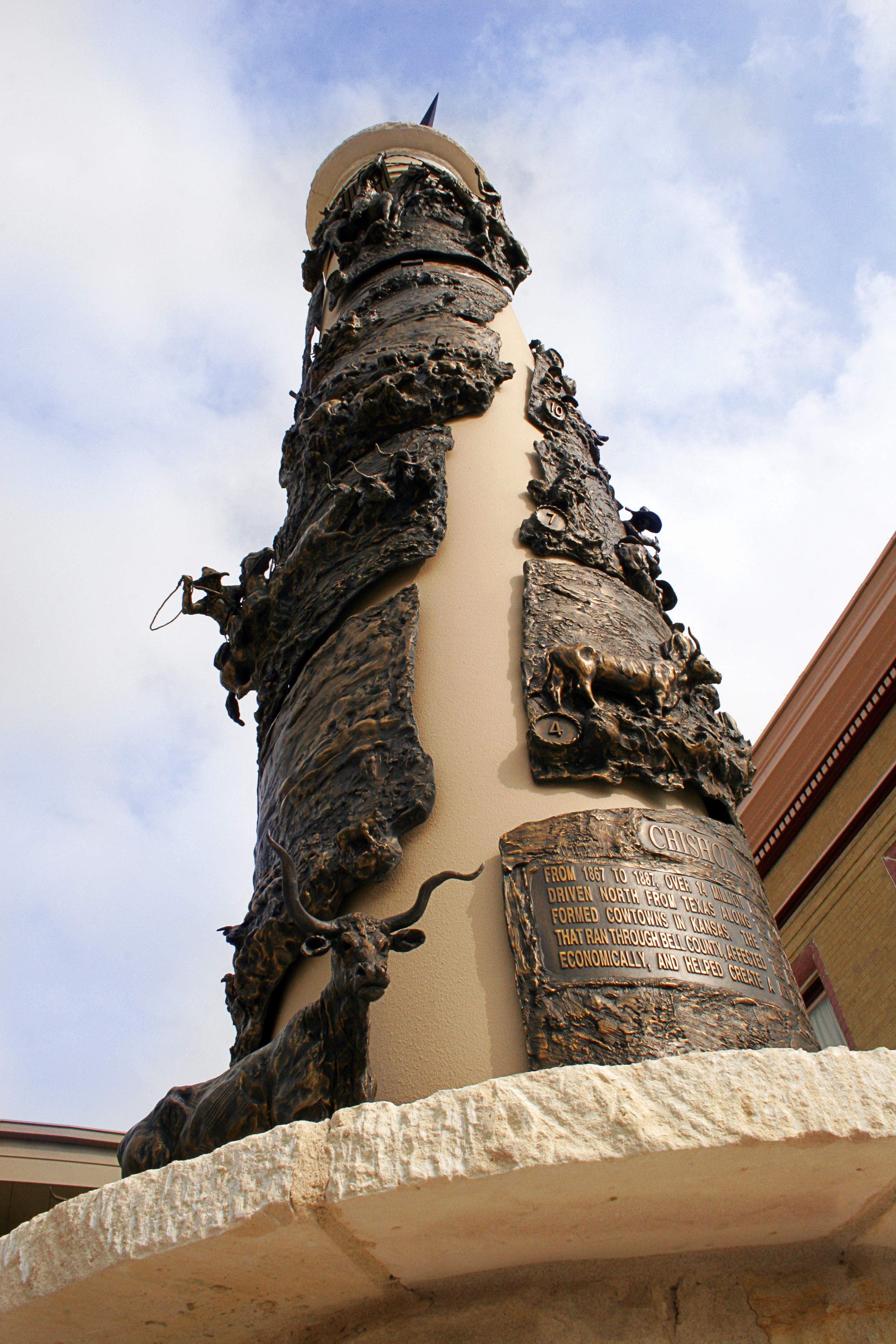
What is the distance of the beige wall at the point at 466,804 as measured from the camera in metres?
3.08

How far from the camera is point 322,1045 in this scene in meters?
3.00

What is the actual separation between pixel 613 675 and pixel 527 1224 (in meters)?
2.23

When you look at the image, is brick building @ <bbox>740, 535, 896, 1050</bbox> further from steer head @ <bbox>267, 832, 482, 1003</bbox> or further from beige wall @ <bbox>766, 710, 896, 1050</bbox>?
steer head @ <bbox>267, 832, 482, 1003</bbox>

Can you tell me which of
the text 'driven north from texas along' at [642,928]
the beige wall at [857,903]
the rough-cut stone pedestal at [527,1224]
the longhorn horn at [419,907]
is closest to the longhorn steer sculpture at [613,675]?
the text 'driven north from texas along' at [642,928]

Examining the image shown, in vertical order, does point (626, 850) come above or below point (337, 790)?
below

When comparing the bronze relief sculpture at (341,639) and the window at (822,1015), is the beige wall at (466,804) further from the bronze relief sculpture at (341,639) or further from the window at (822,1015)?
the window at (822,1015)

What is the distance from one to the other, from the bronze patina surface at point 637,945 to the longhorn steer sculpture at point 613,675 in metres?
0.60

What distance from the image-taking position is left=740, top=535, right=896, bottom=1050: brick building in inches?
450

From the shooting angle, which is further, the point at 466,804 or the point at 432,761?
the point at 432,761

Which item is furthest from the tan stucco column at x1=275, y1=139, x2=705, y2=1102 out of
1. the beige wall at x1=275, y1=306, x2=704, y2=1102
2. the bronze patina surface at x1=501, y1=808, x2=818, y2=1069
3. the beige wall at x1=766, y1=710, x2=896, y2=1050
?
the beige wall at x1=766, y1=710, x2=896, y2=1050

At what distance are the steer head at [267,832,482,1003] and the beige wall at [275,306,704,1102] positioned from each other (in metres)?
0.24

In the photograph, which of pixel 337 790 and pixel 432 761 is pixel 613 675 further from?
pixel 337 790

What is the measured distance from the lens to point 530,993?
306cm

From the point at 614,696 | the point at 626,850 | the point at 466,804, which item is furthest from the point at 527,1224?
the point at 614,696
